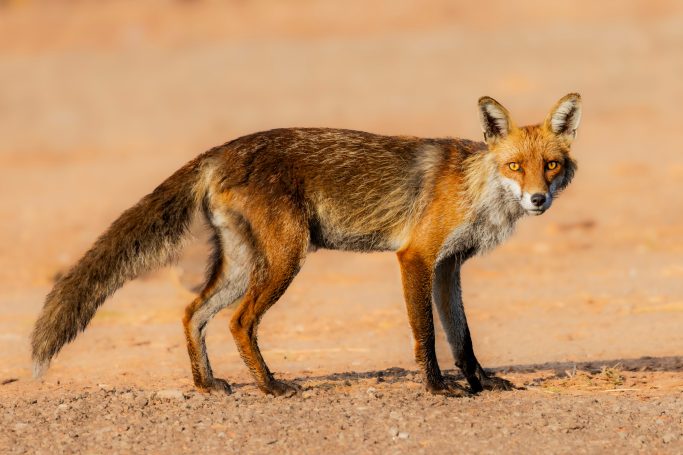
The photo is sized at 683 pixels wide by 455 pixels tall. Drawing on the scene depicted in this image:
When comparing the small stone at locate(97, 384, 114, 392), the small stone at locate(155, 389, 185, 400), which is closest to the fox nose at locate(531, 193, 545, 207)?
the small stone at locate(155, 389, 185, 400)

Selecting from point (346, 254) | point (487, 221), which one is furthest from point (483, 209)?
point (346, 254)

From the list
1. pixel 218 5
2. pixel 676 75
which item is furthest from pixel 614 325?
pixel 218 5

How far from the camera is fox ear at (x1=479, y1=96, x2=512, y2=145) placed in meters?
7.55

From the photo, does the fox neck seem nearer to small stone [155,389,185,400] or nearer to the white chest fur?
the white chest fur

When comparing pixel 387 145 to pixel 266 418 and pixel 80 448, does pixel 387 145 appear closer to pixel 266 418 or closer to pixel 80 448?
pixel 266 418

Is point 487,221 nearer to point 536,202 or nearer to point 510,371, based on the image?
point 536,202

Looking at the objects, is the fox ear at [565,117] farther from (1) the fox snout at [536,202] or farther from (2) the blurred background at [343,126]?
(2) the blurred background at [343,126]

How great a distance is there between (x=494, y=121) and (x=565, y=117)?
522 millimetres

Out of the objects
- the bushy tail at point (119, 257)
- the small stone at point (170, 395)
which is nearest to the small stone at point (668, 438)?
the small stone at point (170, 395)

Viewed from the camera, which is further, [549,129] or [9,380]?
[9,380]

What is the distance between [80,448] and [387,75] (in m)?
23.7

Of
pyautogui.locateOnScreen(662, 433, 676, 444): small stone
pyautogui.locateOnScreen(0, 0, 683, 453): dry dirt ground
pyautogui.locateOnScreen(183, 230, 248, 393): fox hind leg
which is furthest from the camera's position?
pyautogui.locateOnScreen(183, 230, 248, 393): fox hind leg

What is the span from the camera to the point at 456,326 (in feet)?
26.0

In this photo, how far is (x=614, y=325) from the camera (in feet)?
34.5
